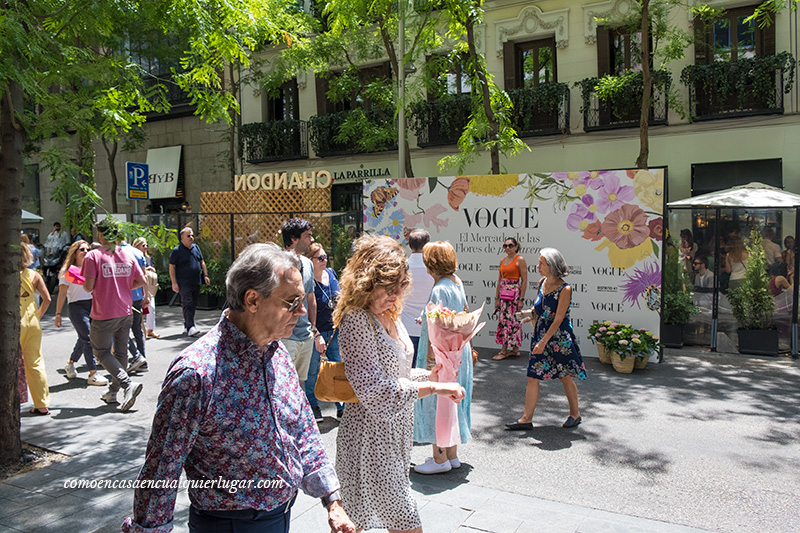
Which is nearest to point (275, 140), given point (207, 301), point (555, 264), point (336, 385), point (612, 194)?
point (207, 301)

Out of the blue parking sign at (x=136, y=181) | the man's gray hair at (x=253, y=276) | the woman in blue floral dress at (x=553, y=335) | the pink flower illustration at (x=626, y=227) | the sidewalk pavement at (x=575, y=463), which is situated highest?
the blue parking sign at (x=136, y=181)

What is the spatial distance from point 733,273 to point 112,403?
916cm

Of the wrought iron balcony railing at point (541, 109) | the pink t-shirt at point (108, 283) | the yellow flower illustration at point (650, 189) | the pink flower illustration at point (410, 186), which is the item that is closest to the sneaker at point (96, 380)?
the pink t-shirt at point (108, 283)

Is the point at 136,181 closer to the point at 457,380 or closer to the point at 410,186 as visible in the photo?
the point at 410,186

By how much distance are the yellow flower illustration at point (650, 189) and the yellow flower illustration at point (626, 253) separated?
53 centimetres

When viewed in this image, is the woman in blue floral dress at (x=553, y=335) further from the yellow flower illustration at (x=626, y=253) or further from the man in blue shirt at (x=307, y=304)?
the yellow flower illustration at (x=626, y=253)

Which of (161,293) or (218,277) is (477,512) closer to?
(218,277)

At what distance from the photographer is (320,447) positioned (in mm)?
2385

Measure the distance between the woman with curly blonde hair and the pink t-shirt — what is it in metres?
4.53

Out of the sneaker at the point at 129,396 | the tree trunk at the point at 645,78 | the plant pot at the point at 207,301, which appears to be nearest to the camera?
the sneaker at the point at 129,396

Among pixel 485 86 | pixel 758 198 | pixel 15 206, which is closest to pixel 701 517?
pixel 15 206

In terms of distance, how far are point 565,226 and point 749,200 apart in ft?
11.2

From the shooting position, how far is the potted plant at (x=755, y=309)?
9.33 m

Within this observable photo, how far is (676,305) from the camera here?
32.3 ft
